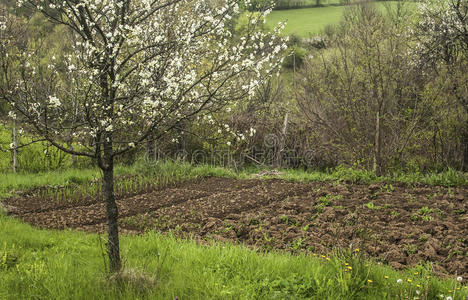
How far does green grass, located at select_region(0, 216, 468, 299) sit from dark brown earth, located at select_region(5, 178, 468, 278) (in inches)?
26.4

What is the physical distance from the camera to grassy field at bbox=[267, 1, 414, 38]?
39469mm

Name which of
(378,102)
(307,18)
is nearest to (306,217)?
(378,102)

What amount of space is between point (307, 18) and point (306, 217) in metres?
39.4

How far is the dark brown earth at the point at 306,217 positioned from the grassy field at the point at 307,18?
31001mm

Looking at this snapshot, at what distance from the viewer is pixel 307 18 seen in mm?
43062

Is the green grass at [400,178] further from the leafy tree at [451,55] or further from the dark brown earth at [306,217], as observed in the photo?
the leafy tree at [451,55]

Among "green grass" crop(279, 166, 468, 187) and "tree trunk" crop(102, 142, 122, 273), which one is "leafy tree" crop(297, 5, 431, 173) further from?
"tree trunk" crop(102, 142, 122, 273)

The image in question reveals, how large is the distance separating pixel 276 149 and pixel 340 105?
11.5 feet

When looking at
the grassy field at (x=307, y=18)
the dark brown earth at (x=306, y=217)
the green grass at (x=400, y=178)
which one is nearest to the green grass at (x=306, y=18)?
the grassy field at (x=307, y=18)

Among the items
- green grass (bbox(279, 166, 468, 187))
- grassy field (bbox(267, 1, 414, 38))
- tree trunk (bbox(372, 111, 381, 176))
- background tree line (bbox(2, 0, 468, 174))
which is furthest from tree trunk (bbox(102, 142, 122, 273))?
grassy field (bbox(267, 1, 414, 38))

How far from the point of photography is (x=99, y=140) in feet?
13.0

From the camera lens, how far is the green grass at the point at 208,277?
386 cm

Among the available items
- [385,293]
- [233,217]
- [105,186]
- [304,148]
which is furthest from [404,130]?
[105,186]

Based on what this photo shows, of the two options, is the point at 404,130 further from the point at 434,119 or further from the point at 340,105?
the point at 340,105
